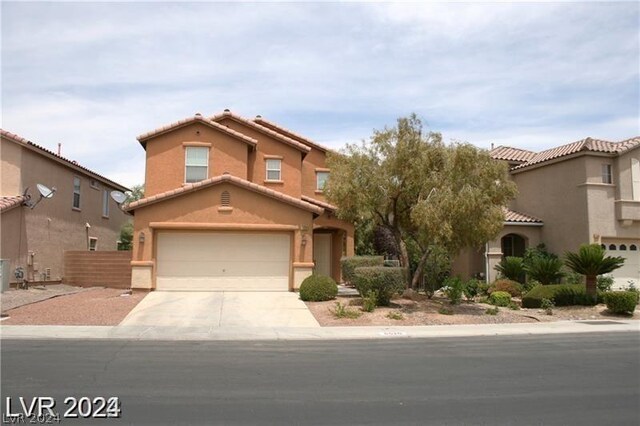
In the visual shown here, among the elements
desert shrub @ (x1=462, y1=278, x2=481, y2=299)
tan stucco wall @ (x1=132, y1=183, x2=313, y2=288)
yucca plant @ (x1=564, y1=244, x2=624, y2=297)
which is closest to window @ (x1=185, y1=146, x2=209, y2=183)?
tan stucco wall @ (x1=132, y1=183, x2=313, y2=288)

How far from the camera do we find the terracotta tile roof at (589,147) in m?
25.9

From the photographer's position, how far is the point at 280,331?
15.6 m

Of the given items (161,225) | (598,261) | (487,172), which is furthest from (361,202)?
(598,261)

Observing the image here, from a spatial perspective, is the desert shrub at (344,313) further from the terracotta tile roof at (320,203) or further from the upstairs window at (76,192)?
the upstairs window at (76,192)

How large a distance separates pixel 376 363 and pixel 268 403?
3660mm

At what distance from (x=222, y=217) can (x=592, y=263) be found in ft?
44.4

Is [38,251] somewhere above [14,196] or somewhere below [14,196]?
below

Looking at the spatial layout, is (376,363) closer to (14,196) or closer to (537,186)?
(14,196)

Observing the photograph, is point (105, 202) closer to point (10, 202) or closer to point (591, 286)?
point (10, 202)

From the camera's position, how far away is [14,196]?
22.9m

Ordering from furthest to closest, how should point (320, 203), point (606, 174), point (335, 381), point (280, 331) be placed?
point (320, 203)
point (606, 174)
point (280, 331)
point (335, 381)

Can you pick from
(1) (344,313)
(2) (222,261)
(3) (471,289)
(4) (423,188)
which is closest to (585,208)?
(3) (471,289)

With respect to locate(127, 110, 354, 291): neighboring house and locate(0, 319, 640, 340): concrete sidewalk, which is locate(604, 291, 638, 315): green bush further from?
locate(127, 110, 354, 291): neighboring house

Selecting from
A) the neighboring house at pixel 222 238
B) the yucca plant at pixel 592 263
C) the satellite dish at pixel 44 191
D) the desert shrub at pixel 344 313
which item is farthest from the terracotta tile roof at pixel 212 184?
the yucca plant at pixel 592 263
